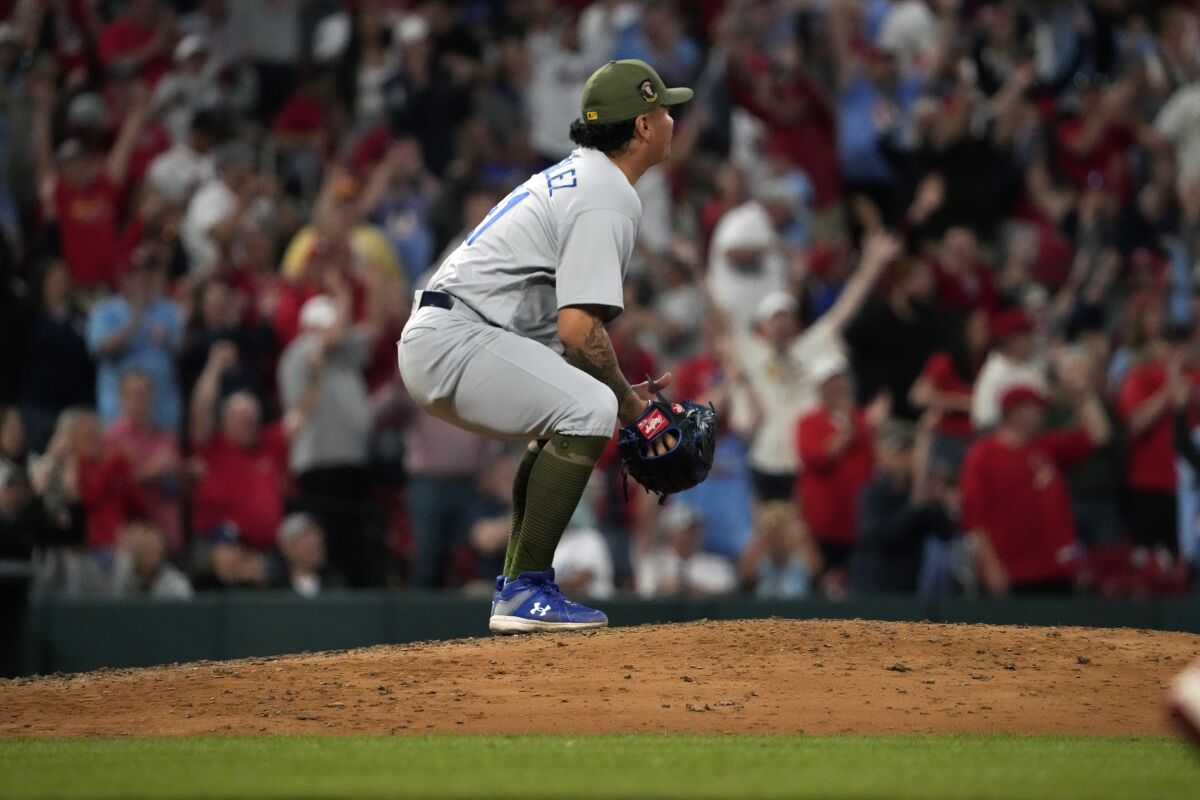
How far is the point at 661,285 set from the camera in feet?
47.3

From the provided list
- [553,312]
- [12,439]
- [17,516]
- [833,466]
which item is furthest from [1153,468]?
[12,439]

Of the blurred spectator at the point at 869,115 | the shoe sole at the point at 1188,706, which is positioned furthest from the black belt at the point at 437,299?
the blurred spectator at the point at 869,115

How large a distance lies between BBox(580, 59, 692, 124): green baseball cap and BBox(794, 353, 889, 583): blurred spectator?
200 inches

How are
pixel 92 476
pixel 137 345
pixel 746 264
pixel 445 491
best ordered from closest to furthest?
pixel 92 476
pixel 445 491
pixel 137 345
pixel 746 264

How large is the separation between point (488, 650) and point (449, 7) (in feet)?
33.8

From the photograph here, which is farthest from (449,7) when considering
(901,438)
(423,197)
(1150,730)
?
(1150,730)

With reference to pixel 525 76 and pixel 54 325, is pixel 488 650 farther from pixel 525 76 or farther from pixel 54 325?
pixel 525 76

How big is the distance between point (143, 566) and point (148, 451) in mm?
993

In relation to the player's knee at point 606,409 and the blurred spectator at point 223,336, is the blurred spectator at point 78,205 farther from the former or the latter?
the player's knee at point 606,409

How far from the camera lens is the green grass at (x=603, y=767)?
530 cm

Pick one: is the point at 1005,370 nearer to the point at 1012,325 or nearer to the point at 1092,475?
the point at 1012,325

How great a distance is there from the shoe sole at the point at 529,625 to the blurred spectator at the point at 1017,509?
4669 millimetres

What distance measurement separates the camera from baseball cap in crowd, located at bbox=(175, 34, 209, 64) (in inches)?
621

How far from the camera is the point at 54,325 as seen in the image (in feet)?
42.5
